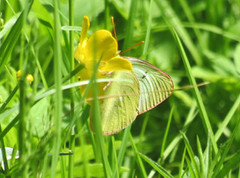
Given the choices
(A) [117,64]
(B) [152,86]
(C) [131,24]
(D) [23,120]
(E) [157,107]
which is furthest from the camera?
(E) [157,107]

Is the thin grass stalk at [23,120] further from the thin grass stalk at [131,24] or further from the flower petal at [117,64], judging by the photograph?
the thin grass stalk at [131,24]

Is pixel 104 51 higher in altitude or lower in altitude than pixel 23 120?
higher

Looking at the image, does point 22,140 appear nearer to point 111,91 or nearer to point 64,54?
point 111,91

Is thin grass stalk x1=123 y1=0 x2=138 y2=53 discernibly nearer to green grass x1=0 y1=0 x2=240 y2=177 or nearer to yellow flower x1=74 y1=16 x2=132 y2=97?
green grass x1=0 y1=0 x2=240 y2=177

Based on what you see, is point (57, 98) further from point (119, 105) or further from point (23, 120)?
point (119, 105)

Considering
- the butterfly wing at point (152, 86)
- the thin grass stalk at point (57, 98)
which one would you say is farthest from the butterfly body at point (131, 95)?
the thin grass stalk at point (57, 98)

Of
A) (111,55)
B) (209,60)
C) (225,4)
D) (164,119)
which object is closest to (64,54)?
(111,55)

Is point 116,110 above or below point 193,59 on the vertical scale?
below

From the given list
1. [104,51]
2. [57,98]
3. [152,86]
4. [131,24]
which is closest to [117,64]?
[104,51]
